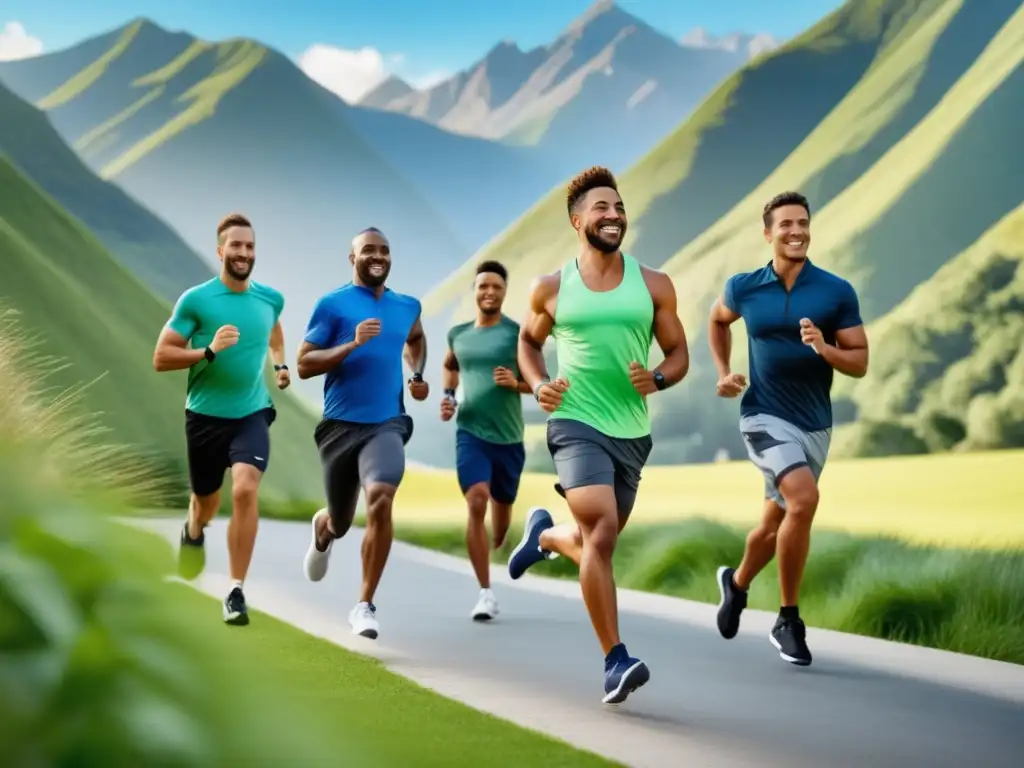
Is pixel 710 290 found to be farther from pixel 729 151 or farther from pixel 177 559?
pixel 177 559

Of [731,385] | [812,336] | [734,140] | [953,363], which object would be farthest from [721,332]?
[734,140]

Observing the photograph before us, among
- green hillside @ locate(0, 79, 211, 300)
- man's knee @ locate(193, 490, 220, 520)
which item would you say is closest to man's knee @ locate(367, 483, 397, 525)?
man's knee @ locate(193, 490, 220, 520)

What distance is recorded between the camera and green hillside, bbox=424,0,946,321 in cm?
3444

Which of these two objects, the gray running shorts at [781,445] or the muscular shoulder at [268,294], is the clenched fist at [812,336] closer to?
the gray running shorts at [781,445]

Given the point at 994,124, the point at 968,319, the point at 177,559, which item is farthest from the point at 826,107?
the point at 177,559

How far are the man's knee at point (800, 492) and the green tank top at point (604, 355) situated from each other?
1.14 metres

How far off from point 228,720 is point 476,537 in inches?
335

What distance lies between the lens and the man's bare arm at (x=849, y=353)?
286 inches

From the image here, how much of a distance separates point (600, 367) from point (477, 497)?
3.13 metres

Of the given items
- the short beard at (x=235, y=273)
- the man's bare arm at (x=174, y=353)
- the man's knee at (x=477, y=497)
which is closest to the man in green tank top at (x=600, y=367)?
the man's bare arm at (x=174, y=353)

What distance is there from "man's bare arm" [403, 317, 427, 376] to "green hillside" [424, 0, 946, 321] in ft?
80.2

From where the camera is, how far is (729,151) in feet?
121

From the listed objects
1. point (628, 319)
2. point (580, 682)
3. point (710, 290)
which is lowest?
point (580, 682)

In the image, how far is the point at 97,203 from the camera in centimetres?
4078
